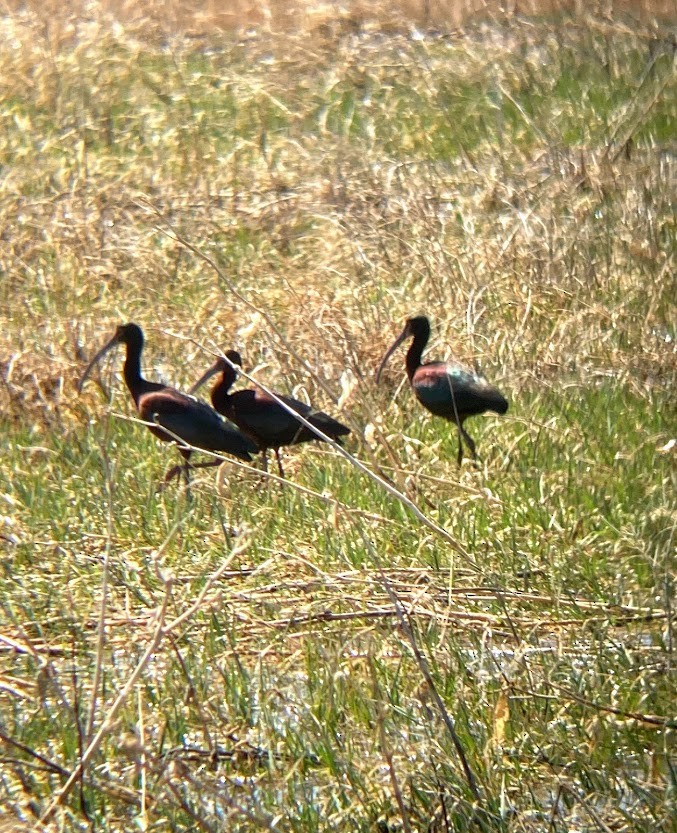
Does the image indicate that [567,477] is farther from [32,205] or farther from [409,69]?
[409,69]

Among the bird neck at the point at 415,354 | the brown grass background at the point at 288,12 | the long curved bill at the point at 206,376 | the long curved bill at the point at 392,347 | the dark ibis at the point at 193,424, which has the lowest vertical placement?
the brown grass background at the point at 288,12

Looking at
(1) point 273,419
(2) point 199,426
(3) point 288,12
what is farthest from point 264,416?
(3) point 288,12

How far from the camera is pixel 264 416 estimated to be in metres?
6.40

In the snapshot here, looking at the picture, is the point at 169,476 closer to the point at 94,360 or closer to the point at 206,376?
the point at 206,376

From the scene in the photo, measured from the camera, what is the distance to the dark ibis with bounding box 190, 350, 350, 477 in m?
6.09

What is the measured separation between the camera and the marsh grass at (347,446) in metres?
3.55

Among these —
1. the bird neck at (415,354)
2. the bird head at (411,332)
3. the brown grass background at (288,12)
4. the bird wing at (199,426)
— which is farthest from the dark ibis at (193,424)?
the brown grass background at (288,12)

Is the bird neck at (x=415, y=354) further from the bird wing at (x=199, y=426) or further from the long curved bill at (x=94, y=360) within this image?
the long curved bill at (x=94, y=360)

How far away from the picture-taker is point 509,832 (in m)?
3.30

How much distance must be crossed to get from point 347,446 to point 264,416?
1.50 ft

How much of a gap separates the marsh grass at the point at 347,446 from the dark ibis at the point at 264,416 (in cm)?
15

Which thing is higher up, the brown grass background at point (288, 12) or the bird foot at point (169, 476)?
the bird foot at point (169, 476)

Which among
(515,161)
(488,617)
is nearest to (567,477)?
(488,617)

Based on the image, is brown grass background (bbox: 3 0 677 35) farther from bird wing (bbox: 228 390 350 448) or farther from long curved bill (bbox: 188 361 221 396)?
bird wing (bbox: 228 390 350 448)
